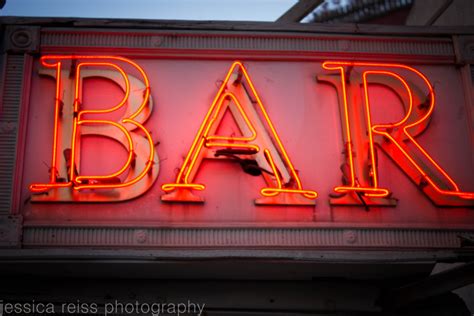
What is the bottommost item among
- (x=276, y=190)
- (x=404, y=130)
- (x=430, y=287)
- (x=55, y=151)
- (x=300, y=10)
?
(x=430, y=287)

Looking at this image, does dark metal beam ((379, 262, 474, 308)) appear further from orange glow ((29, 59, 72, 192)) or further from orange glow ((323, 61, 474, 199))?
orange glow ((29, 59, 72, 192))

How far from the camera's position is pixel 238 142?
7.23 meters

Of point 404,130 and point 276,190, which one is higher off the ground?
point 404,130

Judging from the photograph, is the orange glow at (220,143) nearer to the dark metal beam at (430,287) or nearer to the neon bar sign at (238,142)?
the neon bar sign at (238,142)

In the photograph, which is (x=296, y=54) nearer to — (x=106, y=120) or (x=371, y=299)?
(x=106, y=120)

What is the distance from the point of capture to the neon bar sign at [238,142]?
7.07m

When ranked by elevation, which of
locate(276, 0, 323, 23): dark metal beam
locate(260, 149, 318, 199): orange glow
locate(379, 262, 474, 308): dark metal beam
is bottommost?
locate(379, 262, 474, 308): dark metal beam

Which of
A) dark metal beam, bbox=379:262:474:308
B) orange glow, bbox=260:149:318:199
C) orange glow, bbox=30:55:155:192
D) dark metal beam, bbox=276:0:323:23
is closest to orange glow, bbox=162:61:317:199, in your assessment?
orange glow, bbox=260:149:318:199

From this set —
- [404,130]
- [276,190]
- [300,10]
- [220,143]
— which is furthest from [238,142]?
[300,10]

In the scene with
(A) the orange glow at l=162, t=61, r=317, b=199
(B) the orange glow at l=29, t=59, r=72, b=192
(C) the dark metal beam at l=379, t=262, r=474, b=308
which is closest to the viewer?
(C) the dark metal beam at l=379, t=262, r=474, b=308

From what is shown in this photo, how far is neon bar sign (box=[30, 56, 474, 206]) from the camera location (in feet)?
23.2

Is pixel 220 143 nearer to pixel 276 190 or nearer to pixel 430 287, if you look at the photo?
pixel 276 190

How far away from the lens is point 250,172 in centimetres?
715

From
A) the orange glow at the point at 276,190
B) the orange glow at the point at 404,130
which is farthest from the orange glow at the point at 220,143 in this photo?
the orange glow at the point at 404,130
